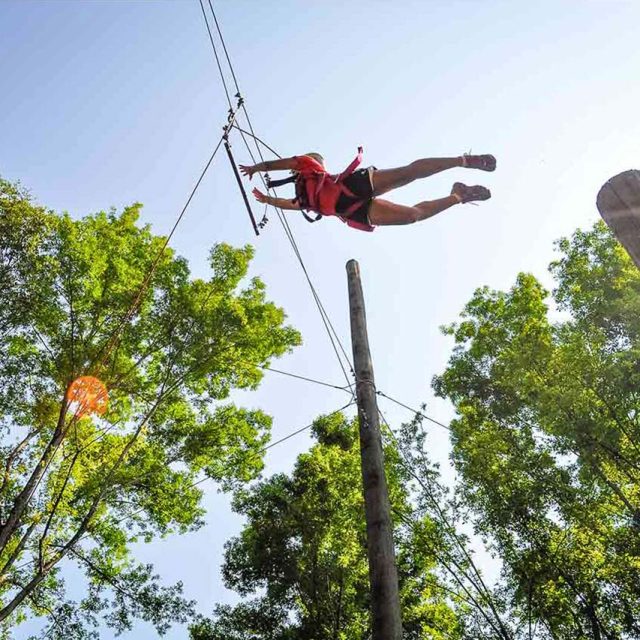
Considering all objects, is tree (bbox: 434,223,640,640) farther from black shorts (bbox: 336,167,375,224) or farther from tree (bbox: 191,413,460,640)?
black shorts (bbox: 336,167,375,224)

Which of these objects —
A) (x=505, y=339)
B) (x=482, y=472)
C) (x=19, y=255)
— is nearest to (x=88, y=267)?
(x=19, y=255)

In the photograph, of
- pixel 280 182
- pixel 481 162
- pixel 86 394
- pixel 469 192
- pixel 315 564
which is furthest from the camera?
pixel 315 564

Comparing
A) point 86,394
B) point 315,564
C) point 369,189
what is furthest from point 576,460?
point 86,394

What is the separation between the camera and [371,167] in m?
4.71

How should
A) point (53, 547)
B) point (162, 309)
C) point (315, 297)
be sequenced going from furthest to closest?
point (162, 309) < point (53, 547) < point (315, 297)

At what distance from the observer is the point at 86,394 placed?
9.99 meters

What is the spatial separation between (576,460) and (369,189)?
9.29 m

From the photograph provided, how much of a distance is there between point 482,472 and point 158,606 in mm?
8107

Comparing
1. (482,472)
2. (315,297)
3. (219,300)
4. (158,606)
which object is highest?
(219,300)

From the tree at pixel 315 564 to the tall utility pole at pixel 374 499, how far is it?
8302 mm

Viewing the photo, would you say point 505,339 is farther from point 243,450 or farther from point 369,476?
point 369,476

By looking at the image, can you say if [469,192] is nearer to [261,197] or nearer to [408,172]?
[408,172]

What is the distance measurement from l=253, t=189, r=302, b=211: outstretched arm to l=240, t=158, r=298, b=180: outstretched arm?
28 cm

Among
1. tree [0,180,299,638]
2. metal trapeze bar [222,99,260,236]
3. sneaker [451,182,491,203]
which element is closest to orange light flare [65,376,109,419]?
tree [0,180,299,638]
